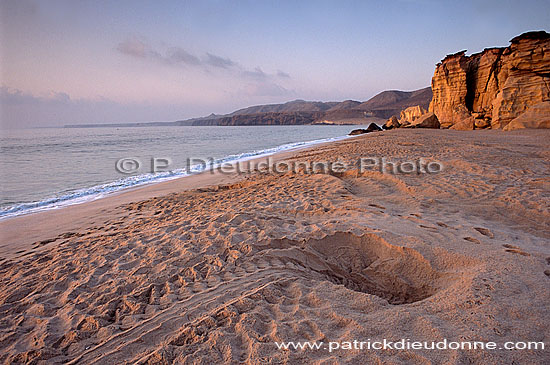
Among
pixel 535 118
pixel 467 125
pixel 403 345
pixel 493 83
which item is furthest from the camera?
pixel 493 83

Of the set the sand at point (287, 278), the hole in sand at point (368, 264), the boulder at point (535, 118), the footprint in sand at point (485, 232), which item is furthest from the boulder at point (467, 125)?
the hole in sand at point (368, 264)

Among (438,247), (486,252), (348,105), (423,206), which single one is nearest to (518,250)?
(486,252)

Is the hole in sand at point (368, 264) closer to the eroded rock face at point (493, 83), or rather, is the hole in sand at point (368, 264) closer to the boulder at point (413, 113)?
the eroded rock face at point (493, 83)

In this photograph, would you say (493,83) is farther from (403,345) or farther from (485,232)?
Result: (403,345)

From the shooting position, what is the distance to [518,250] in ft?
9.13

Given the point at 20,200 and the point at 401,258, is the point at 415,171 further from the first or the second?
the point at 20,200

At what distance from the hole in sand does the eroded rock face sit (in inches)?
784

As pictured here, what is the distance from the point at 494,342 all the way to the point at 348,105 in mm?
179094

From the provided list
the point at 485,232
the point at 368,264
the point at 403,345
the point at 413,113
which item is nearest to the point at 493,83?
the point at 413,113

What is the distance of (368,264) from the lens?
2.94 meters

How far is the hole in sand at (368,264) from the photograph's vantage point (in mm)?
2537

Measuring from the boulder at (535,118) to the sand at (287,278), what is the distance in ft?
43.5

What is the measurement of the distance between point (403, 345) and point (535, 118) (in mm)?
19214

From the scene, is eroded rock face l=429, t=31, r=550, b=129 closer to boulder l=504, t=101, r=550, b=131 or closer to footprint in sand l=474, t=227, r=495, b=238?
boulder l=504, t=101, r=550, b=131
